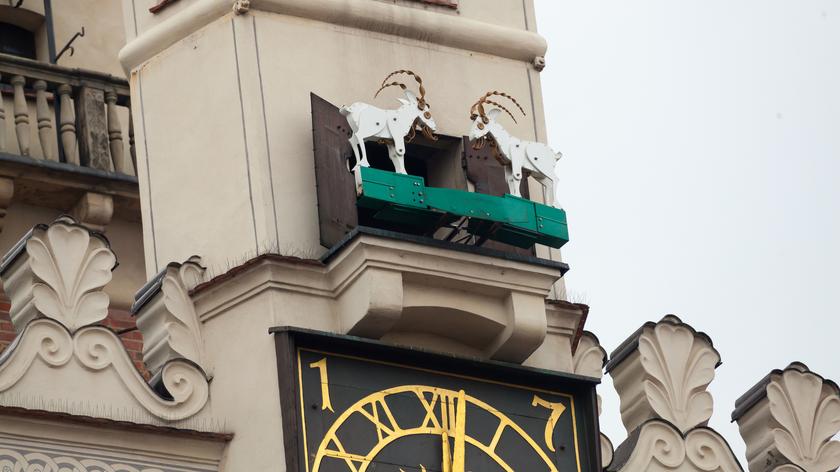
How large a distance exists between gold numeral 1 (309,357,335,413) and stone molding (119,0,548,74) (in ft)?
6.55

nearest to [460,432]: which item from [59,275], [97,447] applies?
[97,447]

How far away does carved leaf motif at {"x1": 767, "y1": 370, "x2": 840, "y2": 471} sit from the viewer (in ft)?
65.8

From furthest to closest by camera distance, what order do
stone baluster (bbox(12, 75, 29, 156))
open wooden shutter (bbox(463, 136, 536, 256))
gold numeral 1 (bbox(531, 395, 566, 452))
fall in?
stone baluster (bbox(12, 75, 29, 156)) < open wooden shutter (bbox(463, 136, 536, 256)) < gold numeral 1 (bbox(531, 395, 566, 452))

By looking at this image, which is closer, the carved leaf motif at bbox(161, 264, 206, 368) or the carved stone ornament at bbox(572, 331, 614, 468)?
the carved leaf motif at bbox(161, 264, 206, 368)

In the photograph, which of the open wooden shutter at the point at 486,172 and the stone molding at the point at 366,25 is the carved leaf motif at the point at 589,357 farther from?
the stone molding at the point at 366,25

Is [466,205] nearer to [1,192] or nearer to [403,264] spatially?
[403,264]

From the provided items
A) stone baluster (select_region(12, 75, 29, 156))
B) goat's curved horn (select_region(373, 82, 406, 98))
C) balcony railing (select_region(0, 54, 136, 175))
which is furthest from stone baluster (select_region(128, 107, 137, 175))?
goat's curved horn (select_region(373, 82, 406, 98))

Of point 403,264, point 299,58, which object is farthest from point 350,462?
point 299,58

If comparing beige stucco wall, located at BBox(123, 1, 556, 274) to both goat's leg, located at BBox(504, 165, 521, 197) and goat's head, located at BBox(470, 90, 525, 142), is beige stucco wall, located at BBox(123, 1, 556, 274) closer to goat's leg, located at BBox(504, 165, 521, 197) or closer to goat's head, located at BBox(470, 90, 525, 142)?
goat's head, located at BBox(470, 90, 525, 142)

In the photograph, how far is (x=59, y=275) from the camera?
1856 cm

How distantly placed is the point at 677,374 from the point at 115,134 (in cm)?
350

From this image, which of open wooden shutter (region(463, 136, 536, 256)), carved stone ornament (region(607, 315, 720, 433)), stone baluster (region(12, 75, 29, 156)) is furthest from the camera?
stone baluster (region(12, 75, 29, 156))

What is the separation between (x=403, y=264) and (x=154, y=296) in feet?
3.90

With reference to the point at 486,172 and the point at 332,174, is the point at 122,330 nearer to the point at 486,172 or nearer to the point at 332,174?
the point at 332,174
